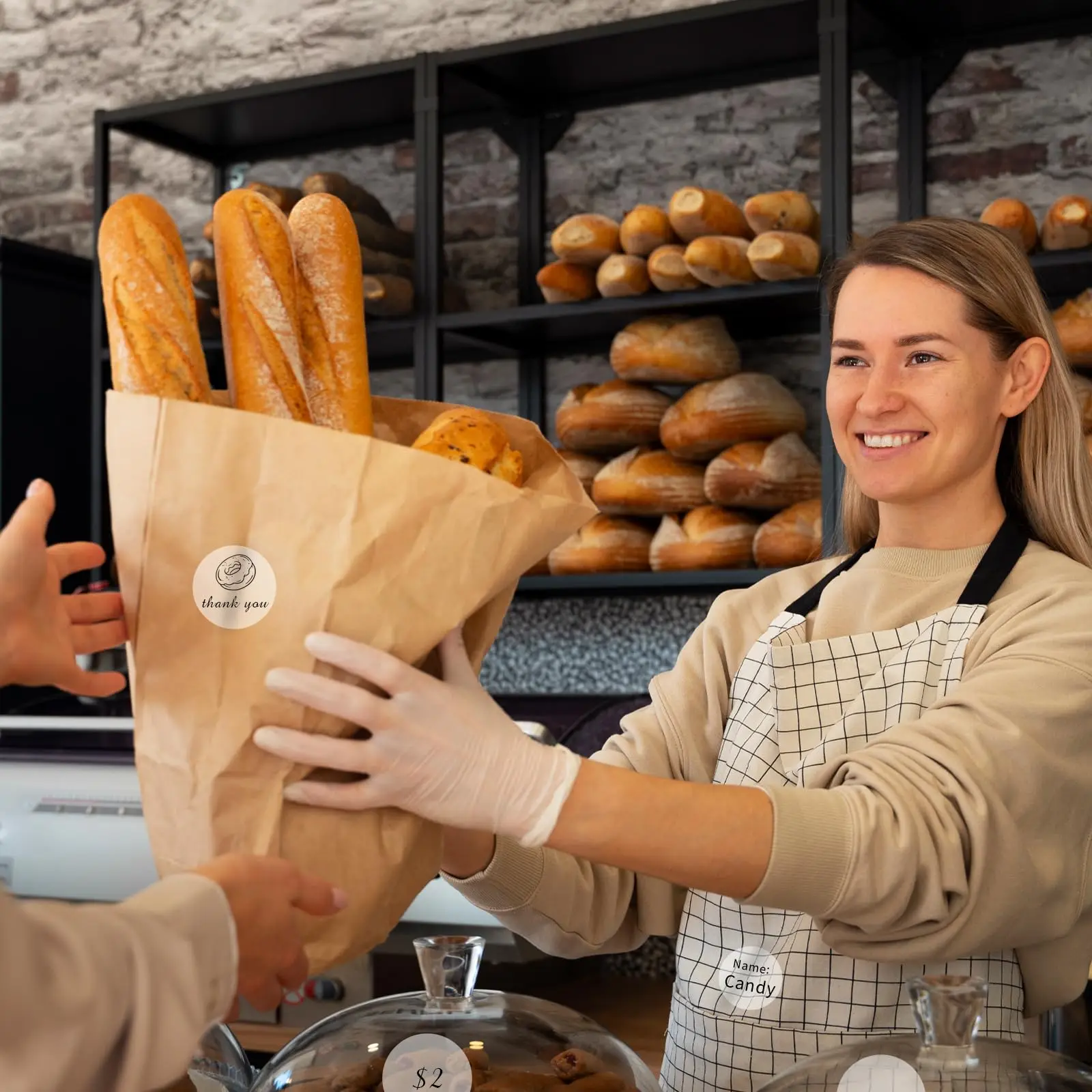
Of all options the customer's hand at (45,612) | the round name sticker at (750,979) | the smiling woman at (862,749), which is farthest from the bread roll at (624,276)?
the customer's hand at (45,612)

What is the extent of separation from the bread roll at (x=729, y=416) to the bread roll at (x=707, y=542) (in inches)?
5.0

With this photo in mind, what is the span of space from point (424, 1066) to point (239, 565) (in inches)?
12.8

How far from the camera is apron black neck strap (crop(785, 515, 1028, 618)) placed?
52.1 inches

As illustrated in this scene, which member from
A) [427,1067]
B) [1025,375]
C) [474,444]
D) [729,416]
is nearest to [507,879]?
[427,1067]

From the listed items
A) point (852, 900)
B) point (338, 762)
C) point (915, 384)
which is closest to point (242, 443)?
point (338, 762)

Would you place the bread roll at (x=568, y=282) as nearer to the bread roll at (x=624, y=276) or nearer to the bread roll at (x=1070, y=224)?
the bread roll at (x=624, y=276)

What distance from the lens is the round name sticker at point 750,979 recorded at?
1.31 m

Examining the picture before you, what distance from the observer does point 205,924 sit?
663 millimetres

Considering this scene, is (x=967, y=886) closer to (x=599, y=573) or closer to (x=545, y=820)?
(x=545, y=820)

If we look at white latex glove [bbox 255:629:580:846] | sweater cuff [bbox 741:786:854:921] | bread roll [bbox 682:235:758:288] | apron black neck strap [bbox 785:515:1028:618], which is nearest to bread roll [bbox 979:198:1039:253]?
bread roll [bbox 682:235:758:288]

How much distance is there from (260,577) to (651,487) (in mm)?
1849

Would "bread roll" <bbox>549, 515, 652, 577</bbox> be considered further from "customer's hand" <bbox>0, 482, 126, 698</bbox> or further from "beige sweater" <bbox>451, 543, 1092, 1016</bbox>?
"customer's hand" <bbox>0, 482, 126, 698</bbox>

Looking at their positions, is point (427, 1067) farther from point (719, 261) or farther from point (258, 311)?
point (719, 261)

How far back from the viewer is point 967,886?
3.41ft
